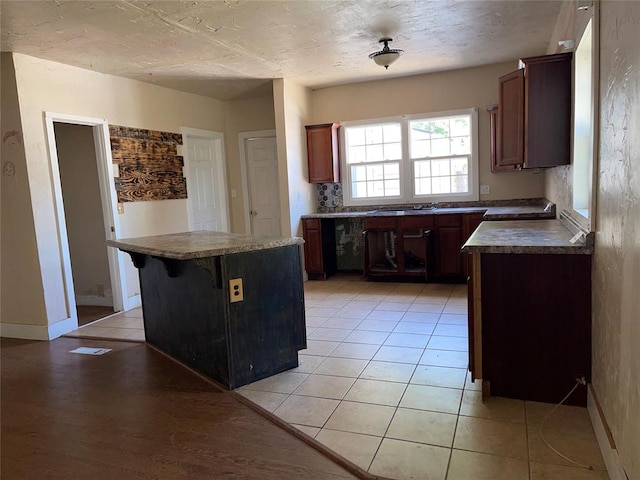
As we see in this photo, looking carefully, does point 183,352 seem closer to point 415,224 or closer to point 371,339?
point 371,339

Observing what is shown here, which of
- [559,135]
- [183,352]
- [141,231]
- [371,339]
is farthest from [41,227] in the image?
[559,135]

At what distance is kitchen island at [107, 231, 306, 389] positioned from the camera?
8.73 ft

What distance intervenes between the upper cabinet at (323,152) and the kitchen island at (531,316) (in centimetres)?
360

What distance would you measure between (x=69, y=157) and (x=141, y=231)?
1.25 meters

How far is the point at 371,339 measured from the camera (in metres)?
3.49

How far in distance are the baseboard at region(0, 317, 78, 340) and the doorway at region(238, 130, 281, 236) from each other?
2.85 m

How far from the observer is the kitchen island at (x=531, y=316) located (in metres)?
2.24

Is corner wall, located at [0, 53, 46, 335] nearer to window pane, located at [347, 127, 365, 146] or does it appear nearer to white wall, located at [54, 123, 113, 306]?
white wall, located at [54, 123, 113, 306]

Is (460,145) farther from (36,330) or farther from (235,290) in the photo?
(36,330)

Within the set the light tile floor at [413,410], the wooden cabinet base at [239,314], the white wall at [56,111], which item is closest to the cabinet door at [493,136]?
the light tile floor at [413,410]

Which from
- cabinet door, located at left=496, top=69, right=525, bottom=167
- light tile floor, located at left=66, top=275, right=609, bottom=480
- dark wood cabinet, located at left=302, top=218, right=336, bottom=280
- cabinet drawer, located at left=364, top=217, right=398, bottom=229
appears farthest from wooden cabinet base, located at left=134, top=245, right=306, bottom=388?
dark wood cabinet, located at left=302, top=218, right=336, bottom=280

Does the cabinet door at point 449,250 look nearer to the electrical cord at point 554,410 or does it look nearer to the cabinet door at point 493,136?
the cabinet door at point 493,136

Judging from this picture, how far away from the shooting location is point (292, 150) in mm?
5547

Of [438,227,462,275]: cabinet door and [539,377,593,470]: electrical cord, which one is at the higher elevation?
[438,227,462,275]: cabinet door
